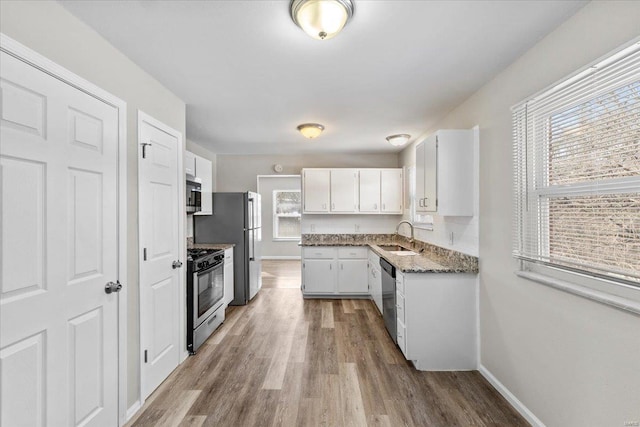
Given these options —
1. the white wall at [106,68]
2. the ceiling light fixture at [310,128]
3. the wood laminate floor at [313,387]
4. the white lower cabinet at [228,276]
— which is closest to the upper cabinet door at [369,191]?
the ceiling light fixture at [310,128]

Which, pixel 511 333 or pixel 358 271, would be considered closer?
pixel 511 333

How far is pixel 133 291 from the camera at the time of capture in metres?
2.15

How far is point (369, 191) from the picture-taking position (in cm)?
514

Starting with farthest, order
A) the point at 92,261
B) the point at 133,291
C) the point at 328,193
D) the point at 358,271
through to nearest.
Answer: the point at 328,193 → the point at 358,271 → the point at 133,291 → the point at 92,261

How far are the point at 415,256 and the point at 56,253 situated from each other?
3297mm

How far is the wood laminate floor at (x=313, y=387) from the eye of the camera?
2.06 meters

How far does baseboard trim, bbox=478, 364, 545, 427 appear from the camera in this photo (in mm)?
1967

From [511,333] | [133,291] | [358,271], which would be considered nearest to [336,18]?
[133,291]

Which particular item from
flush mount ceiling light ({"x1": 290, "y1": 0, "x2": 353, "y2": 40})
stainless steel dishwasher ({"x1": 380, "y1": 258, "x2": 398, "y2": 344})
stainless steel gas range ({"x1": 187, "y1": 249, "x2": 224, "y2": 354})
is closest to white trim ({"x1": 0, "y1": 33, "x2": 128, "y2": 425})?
stainless steel gas range ({"x1": 187, "y1": 249, "x2": 224, "y2": 354})

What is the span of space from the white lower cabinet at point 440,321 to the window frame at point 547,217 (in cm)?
68

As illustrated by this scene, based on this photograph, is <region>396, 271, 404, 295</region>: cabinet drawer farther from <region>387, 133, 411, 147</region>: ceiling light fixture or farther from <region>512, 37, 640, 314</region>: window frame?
<region>387, 133, 411, 147</region>: ceiling light fixture

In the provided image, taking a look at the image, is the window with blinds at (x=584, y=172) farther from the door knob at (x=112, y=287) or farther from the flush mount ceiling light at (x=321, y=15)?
the door knob at (x=112, y=287)

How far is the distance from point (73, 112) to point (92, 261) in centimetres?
83

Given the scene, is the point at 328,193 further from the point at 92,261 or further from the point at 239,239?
the point at 92,261
